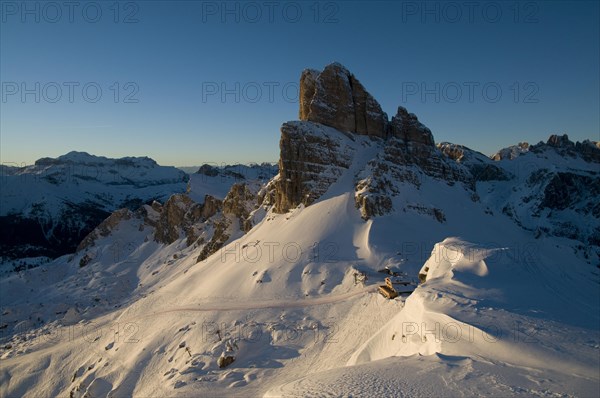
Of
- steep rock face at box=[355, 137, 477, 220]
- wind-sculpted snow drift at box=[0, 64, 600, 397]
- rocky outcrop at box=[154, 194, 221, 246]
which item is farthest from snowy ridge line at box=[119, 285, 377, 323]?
rocky outcrop at box=[154, 194, 221, 246]

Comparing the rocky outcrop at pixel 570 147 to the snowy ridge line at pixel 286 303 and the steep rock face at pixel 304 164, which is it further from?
the snowy ridge line at pixel 286 303

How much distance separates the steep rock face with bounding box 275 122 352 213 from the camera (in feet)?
199

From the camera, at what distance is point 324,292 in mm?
40188

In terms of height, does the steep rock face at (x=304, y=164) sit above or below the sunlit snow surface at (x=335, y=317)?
above

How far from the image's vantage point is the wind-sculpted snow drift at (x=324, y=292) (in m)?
14.9

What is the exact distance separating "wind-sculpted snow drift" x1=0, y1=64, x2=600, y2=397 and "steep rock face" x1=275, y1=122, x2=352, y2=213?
0.82ft

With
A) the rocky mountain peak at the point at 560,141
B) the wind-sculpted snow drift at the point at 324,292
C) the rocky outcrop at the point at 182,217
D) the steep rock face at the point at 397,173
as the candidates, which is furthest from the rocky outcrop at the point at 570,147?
the rocky outcrop at the point at 182,217

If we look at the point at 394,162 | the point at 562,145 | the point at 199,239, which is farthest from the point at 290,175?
the point at 562,145

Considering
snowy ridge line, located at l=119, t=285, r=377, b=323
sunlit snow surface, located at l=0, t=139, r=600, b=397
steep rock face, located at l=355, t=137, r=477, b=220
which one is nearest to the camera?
sunlit snow surface, located at l=0, t=139, r=600, b=397

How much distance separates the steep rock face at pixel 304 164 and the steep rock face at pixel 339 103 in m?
5.58

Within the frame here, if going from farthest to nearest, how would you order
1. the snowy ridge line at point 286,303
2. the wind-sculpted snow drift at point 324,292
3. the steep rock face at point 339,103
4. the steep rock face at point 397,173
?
the steep rock face at point 339,103 < the steep rock face at point 397,173 < the snowy ridge line at point 286,303 < the wind-sculpted snow drift at point 324,292

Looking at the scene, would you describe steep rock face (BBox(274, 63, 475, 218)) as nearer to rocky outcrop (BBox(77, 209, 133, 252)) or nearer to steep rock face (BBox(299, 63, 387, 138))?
steep rock face (BBox(299, 63, 387, 138))

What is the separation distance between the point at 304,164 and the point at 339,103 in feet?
51.3

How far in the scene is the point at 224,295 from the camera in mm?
45062
